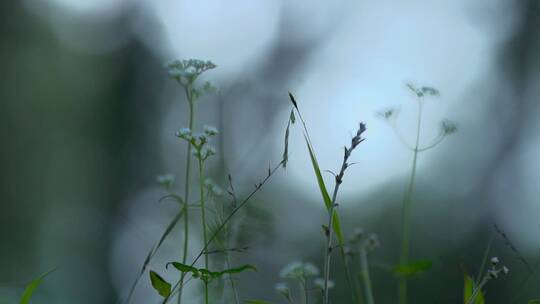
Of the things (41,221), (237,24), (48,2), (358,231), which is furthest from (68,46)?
(358,231)

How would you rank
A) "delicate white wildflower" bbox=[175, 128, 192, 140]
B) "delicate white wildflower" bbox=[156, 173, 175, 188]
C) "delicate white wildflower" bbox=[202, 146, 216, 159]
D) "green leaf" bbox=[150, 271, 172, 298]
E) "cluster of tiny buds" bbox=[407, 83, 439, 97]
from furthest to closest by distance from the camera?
"cluster of tiny buds" bbox=[407, 83, 439, 97] → "delicate white wildflower" bbox=[156, 173, 175, 188] → "delicate white wildflower" bbox=[202, 146, 216, 159] → "delicate white wildflower" bbox=[175, 128, 192, 140] → "green leaf" bbox=[150, 271, 172, 298]

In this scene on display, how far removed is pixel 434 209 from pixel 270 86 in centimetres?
509

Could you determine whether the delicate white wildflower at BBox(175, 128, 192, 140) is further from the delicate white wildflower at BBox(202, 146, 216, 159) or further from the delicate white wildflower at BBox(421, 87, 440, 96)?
the delicate white wildflower at BBox(421, 87, 440, 96)

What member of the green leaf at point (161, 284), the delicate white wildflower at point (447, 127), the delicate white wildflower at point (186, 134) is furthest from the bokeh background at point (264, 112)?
the green leaf at point (161, 284)

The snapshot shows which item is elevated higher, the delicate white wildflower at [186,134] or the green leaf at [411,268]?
the delicate white wildflower at [186,134]

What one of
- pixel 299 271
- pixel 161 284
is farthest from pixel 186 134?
pixel 299 271

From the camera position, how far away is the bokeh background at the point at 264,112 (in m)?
11.8

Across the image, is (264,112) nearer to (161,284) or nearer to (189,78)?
(189,78)

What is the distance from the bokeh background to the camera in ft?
38.7

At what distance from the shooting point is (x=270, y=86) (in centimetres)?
1509

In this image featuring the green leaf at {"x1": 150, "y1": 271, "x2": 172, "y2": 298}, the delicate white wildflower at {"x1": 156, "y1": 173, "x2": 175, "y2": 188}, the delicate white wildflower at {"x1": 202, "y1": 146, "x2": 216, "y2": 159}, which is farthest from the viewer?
the delicate white wildflower at {"x1": 156, "y1": 173, "x2": 175, "y2": 188}

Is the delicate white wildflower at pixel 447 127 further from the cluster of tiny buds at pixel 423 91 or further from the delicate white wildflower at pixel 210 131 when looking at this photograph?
the delicate white wildflower at pixel 210 131

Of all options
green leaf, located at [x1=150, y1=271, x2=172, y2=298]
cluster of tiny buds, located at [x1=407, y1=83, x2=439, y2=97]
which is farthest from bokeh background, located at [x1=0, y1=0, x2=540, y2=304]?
green leaf, located at [x1=150, y1=271, x2=172, y2=298]

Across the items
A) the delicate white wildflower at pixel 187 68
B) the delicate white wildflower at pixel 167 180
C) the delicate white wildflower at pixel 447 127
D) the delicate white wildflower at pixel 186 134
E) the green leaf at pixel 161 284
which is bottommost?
the green leaf at pixel 161 284
